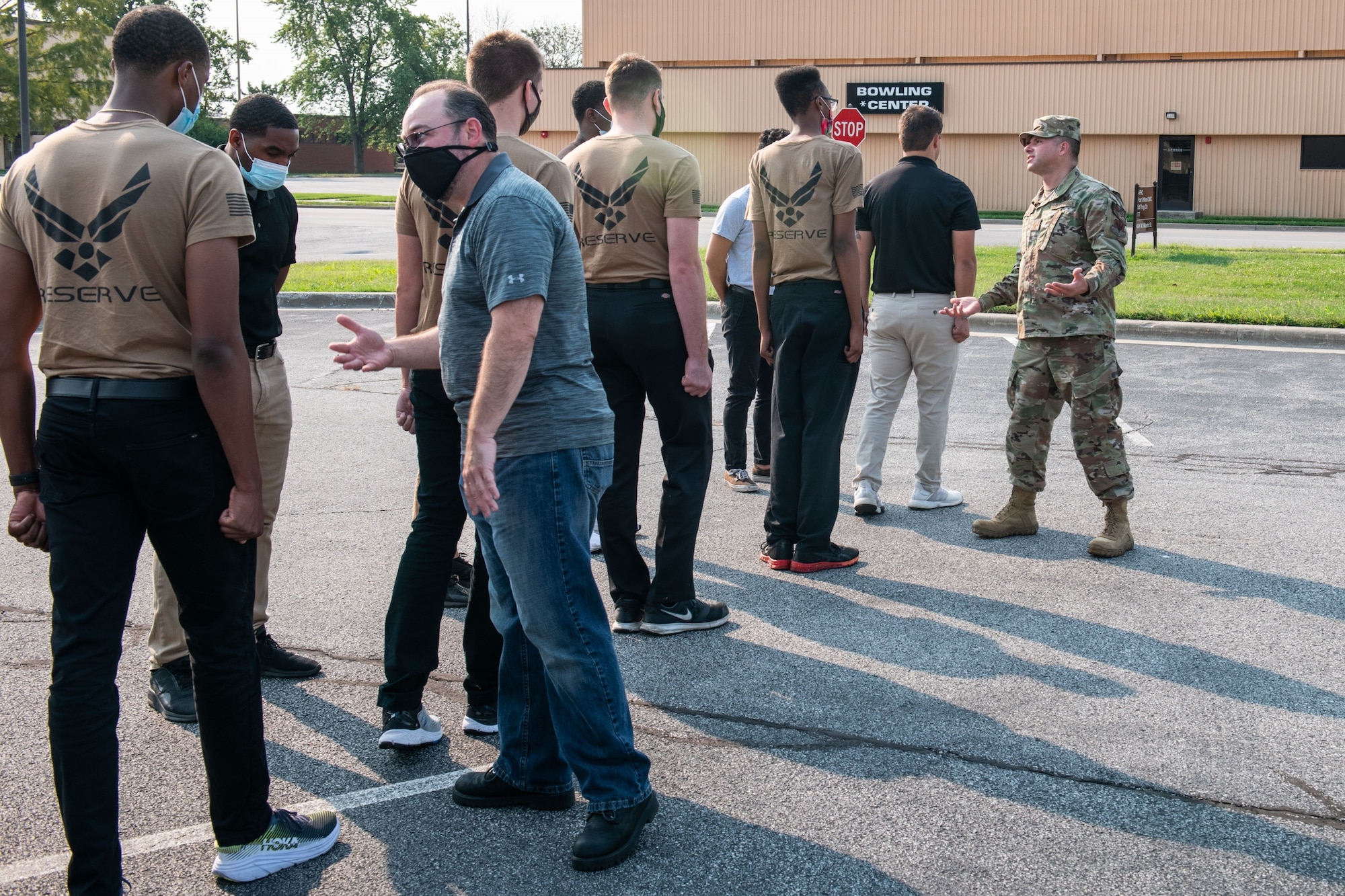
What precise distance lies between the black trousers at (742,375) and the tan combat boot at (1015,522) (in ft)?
5.09

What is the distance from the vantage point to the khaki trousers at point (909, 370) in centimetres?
660

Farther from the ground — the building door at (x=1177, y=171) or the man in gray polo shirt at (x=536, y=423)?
the building door at (x=1177, y=171)

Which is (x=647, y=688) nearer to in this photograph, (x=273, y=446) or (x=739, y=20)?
(x=273, y=446)

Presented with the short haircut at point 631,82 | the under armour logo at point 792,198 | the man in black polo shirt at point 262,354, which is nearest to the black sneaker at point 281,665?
the man in black polo shirt at point 262,354

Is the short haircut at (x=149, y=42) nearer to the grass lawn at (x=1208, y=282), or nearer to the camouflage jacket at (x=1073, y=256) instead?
the camouflage jacket at (x=1073, y=256)

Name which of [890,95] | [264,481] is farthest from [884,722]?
[890,95]

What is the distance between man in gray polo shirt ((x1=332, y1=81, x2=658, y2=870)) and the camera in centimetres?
300

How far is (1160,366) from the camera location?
1099cm

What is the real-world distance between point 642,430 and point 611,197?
95cm

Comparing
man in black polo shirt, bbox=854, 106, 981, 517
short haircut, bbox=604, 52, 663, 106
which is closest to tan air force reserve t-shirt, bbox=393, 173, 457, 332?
short haircut, bbox=604, 52, 663, 106

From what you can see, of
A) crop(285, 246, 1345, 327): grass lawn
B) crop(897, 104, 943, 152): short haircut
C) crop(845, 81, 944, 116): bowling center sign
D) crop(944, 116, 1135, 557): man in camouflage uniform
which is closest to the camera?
crop(944, 116, 1135, 557): man in camouflage uniform

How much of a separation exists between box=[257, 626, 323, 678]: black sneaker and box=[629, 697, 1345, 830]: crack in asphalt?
4.03ft

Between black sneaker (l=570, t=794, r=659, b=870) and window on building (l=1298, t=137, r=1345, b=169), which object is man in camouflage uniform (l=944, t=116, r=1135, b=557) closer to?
black sneaker (l=570, t=794, r=659, b=870)

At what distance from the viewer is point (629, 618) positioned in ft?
16.3
